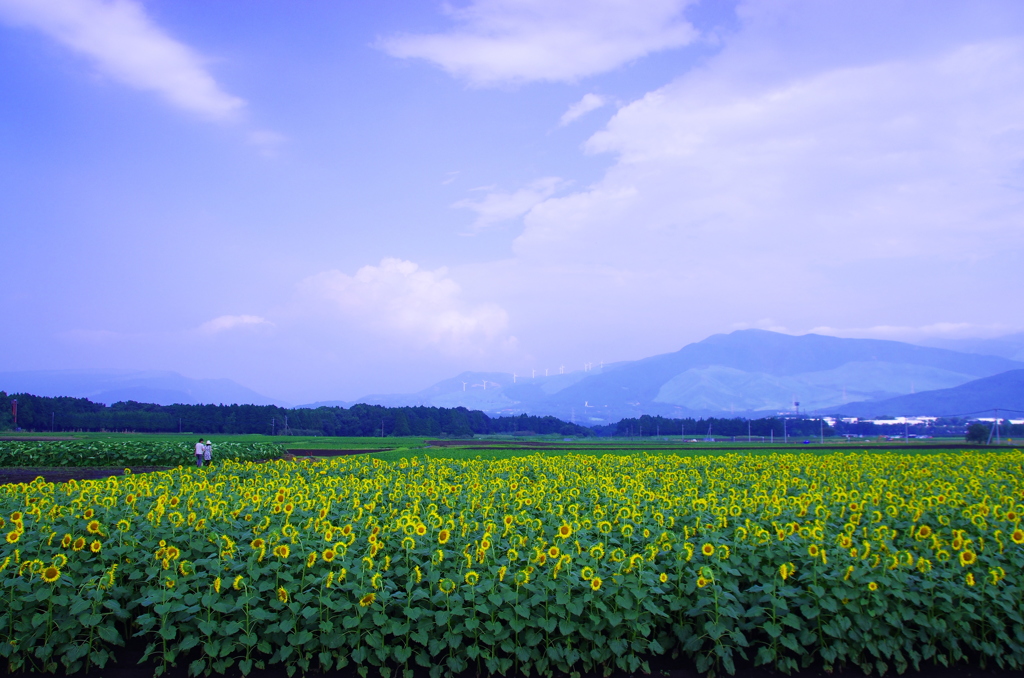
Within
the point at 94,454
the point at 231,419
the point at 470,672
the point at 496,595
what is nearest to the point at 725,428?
the point at 231,419

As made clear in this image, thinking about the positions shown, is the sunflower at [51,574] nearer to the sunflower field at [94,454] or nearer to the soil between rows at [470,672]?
the soil between rows at [470,672]

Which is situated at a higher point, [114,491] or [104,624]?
[114,491]

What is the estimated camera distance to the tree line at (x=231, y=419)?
366 ft

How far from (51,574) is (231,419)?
127 meters

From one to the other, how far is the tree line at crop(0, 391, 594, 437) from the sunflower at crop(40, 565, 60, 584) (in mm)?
115832

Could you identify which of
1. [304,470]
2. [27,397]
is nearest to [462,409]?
[27,397]

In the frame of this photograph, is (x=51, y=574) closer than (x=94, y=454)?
Yes

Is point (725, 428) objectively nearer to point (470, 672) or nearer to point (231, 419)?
point (231, 419)

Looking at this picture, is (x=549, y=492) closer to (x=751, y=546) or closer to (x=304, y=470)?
(x=751, y=546)

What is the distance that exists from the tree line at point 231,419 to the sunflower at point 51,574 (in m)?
116

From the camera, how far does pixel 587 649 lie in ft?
19.8

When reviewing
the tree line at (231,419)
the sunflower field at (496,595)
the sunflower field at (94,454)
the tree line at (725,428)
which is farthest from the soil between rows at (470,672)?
the tree line at (725,428)

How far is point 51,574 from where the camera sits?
6117mm

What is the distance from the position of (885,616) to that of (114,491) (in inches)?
417
